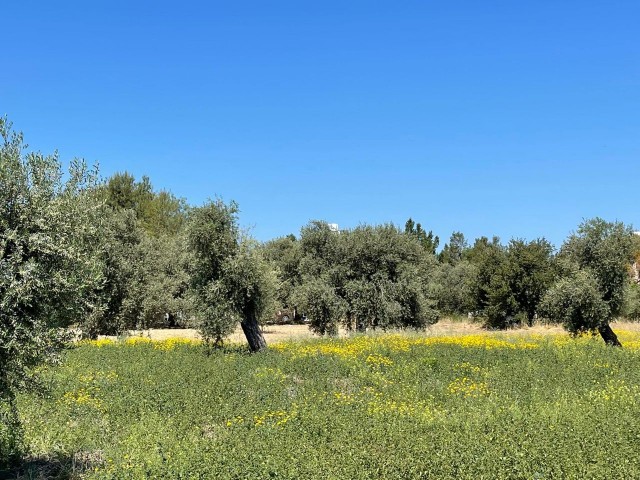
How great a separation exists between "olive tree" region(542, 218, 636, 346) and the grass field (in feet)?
19.4

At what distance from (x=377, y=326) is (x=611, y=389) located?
2448 cm

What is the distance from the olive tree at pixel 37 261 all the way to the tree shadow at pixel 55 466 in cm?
157

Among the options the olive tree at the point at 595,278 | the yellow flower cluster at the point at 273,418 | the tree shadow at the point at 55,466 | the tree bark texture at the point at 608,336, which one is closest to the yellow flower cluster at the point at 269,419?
the yellow flower cluster at the point at 273,418

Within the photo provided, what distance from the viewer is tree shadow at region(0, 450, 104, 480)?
843 cm

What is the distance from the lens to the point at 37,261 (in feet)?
25.1

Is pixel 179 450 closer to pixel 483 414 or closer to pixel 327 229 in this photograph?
pixel 483 414

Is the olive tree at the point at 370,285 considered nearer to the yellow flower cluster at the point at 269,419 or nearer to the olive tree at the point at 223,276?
the olive tree at the point at 223,276

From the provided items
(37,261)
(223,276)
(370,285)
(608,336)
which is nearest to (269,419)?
(37,261)

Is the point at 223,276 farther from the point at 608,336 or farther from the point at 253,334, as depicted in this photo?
the point at 608,336

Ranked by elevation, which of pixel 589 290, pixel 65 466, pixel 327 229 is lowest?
pixel 65 466

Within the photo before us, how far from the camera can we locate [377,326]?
36.5m

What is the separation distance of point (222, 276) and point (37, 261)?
13602 mm

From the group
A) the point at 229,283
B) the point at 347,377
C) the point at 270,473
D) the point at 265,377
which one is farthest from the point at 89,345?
the point at 270,473

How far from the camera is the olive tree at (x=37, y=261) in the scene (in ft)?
23.9
